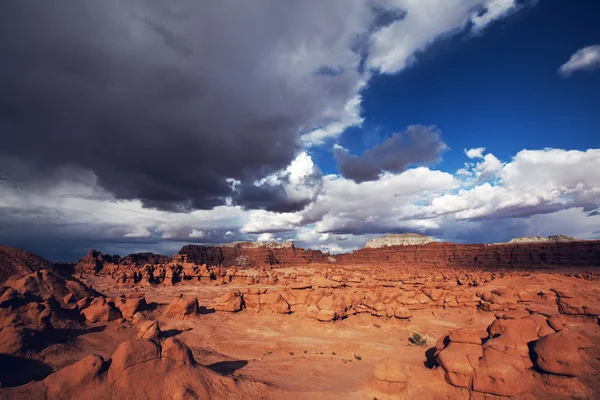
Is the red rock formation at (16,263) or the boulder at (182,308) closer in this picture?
the boulder at (182,308)

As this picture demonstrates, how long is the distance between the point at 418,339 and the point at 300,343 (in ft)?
28.5

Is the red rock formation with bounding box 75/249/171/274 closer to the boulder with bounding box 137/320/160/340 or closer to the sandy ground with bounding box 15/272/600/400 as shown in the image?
the sandy ground with bounding box 15/272/600/400

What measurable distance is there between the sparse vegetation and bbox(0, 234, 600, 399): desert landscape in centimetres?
8

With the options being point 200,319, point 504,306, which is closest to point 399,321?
point 504,306

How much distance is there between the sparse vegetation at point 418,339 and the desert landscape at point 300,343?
3.1 inches

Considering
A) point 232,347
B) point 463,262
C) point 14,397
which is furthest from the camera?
point 463,262

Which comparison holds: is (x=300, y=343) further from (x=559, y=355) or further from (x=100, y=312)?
(x=100, y=312)

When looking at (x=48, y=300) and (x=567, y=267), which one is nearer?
(x=48, y=300)

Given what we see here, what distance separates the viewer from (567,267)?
67625mm

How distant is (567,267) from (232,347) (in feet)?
268

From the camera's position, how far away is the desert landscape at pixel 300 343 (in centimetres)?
1034

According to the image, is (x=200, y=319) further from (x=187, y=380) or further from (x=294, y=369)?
(x=187, y=380)

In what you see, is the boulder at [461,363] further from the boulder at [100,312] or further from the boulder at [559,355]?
the boulder at [100,312]

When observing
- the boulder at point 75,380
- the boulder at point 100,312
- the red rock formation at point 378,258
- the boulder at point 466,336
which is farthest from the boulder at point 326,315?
the red rock formation at point 378,258
